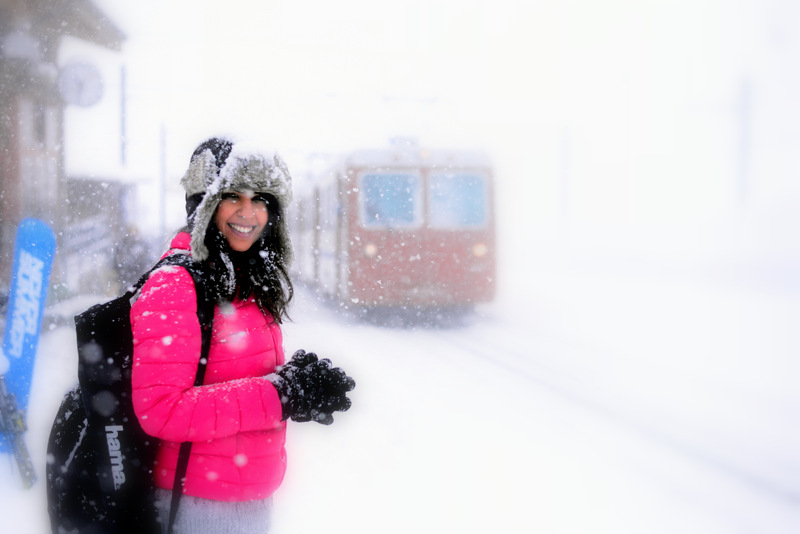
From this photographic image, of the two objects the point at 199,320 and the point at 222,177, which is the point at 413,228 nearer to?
the point at 222,177

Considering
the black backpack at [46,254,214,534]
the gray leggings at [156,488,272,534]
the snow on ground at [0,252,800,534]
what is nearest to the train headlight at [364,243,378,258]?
the snow on ground at [0,252,800,534]

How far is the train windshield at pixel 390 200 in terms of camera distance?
9.66 m

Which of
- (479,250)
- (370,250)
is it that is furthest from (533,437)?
(479,250)

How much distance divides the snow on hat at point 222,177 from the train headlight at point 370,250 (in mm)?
8028

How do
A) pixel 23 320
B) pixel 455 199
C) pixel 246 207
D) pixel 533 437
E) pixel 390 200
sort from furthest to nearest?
1. pixel 455 199
2. pixel 390 200
3. pixel 533 437
4. pixel 23 320
5. pixel 246 207

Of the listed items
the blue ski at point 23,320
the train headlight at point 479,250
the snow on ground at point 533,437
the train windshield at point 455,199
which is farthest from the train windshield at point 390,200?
the blue ski at point 23,320

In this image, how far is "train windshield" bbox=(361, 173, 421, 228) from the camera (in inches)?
380

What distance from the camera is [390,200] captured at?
9.78 metres

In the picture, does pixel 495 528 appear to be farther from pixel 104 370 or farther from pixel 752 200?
pixel 752 200

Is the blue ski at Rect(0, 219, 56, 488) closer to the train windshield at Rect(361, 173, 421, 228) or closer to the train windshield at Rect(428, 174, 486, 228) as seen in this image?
the train windshield at Rect(361, 173, 421, 228)

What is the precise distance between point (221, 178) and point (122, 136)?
15.1 m

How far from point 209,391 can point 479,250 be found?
8.77m

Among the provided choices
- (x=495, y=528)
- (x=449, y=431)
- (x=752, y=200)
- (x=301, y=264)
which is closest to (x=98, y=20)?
(x=301, y=264)

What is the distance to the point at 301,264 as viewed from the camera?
14406 millimetres
